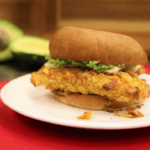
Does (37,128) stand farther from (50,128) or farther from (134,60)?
(134,60)

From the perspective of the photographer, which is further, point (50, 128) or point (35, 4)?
point (35, 4)

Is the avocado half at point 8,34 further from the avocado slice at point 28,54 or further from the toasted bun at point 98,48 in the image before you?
the toasted bun at point 98,48

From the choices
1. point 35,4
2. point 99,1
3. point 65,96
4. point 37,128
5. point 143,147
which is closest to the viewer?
point 143,147

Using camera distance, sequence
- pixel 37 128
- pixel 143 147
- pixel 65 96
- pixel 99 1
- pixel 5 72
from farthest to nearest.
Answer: pixel 99 1 → pixel 5 72 → pixel 65 96 → pixel 37 128 → pixel 143 147

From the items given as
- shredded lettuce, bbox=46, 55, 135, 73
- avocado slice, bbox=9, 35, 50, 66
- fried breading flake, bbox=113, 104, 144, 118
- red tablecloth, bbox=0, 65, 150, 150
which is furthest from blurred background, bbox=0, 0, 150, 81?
red tablecloth, bbox=0, 65, 150, 150

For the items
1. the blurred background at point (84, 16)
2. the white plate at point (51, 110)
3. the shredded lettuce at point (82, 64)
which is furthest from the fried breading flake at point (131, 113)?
the blurred background at point (84, 16)

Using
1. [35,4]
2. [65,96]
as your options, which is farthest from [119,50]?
[35,4]

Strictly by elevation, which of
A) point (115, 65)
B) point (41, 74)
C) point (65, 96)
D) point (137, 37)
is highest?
point (115, 65)
